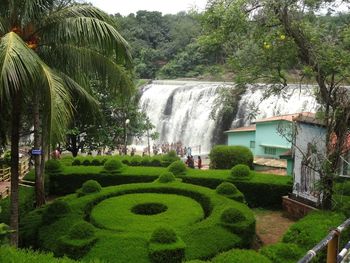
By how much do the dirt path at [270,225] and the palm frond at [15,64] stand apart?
8.41 metres

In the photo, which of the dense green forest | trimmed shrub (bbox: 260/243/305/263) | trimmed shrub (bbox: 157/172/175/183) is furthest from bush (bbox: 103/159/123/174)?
the dense green forest

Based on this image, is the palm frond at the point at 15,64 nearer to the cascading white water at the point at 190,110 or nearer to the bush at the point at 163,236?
the bush at the point at 163,236

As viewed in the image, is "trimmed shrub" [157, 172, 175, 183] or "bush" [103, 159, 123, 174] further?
"bush" [103, 159, 123, 174]

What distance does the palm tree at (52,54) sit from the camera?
781 centimetres

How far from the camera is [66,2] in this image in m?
10.1

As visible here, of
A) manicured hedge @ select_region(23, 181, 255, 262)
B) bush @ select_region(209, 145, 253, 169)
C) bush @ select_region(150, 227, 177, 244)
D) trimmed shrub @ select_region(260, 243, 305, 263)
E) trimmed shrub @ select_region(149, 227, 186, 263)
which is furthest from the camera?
bush @ select_region(209, 145, 253, 169)

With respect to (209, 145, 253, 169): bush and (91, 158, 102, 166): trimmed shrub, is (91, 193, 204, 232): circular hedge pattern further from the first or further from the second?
(209, 145, 253, 169): bush

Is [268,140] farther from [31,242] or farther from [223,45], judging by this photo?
[31,242]

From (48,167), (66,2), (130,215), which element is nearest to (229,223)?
(130,215)

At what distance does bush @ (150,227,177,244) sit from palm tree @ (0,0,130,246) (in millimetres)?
2954

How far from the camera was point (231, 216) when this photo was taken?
11.0 meters

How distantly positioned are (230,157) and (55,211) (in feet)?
42.5

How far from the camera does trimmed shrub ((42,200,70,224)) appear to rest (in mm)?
11414

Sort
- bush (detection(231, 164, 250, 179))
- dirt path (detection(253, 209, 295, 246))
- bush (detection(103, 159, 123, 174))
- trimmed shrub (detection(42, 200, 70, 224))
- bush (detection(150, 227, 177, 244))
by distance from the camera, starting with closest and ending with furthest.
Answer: bush (detection(150, 227, 177, 244))
trimmed shrub (detection(42, 200, 70, 224))
dirt path (detection(253, 209, 295, 246))
bush (detection(231, 164, 250, 179))
bush (detection(103, 159, 123, 174))
